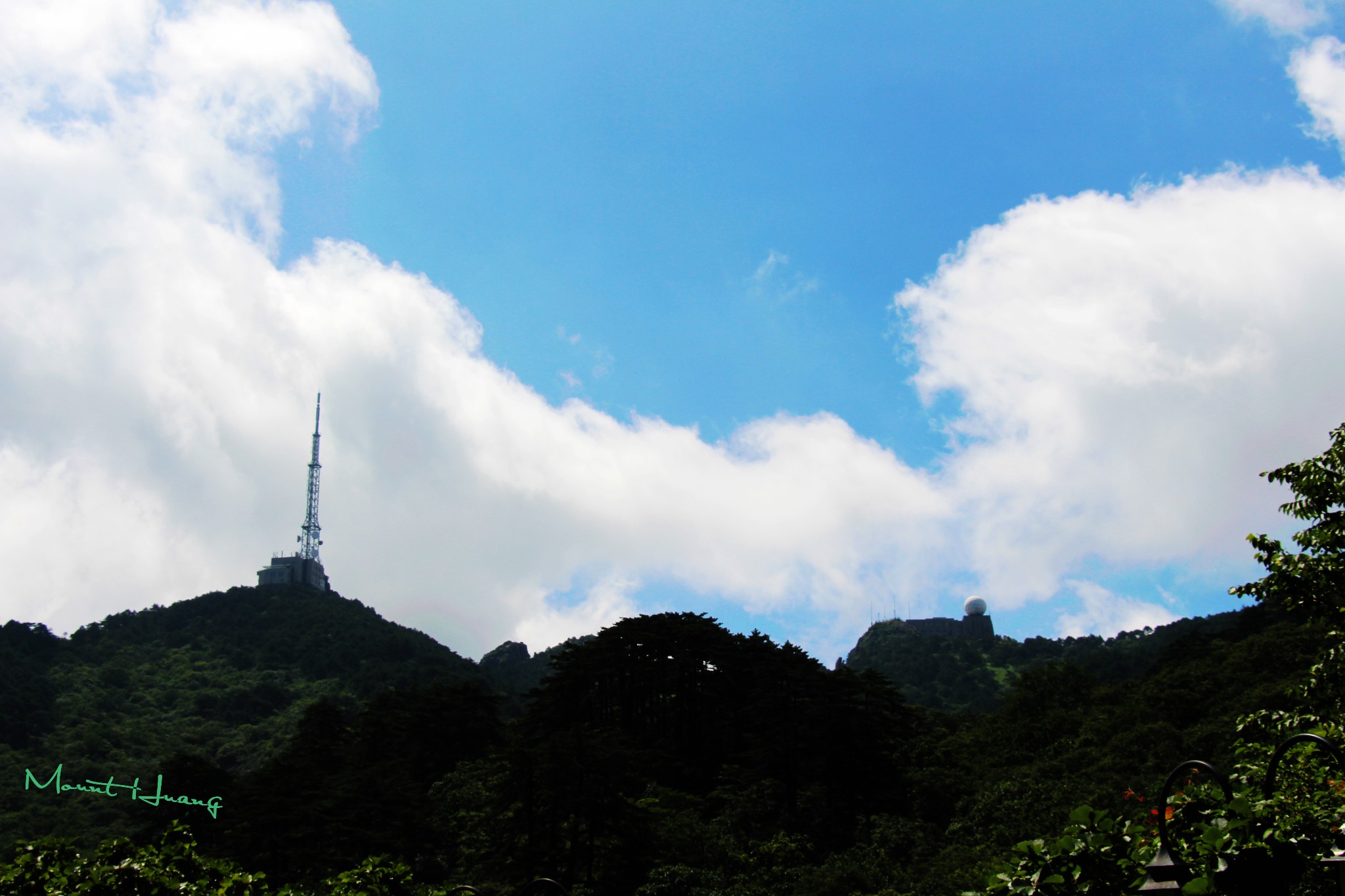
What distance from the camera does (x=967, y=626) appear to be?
144m

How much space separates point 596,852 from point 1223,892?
30340 millimetres

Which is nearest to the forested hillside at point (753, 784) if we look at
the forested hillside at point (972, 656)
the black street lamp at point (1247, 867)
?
the black street lamp at point (1247, 867)

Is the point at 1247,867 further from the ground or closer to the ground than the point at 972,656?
closer to the ground

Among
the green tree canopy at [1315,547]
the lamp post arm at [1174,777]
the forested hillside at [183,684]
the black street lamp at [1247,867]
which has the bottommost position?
the black street lamp at [1247,867]

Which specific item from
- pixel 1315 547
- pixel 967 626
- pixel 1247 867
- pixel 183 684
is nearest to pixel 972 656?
pixel 967 626

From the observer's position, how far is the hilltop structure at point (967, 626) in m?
142

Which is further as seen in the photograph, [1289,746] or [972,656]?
[972,656]

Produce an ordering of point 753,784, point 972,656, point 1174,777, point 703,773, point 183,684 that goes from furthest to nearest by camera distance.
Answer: point 972,656, point 183,684, point 703,773, point 753,784, point 1174,777

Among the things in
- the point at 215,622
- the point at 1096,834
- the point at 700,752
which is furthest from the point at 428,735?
the point at 215,622

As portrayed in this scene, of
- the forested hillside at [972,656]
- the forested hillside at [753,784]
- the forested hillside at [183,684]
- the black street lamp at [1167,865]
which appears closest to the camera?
the black street lamp at [1167,865]

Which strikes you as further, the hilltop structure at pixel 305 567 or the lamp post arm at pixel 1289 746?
the hilltop structure at pixel 305 567

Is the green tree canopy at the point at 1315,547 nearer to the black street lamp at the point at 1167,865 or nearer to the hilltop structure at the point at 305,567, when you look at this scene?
the black street lamp at the point at 1167,865

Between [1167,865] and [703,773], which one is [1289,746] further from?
[703,773]

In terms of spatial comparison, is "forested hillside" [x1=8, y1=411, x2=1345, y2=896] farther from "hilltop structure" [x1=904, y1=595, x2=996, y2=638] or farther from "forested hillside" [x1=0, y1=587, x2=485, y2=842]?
"hilltop structure" [x1=904, y1=595, x2=996, y2=638]
